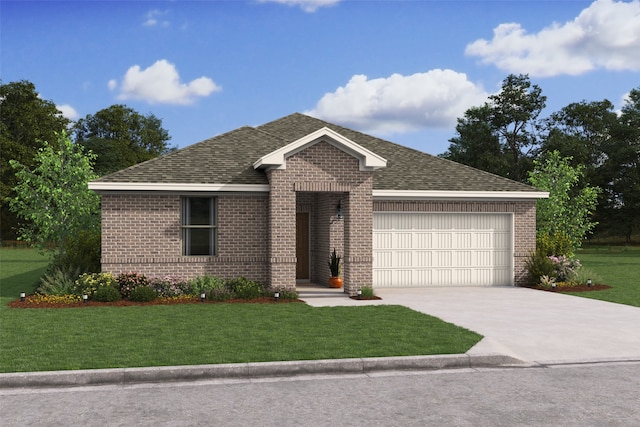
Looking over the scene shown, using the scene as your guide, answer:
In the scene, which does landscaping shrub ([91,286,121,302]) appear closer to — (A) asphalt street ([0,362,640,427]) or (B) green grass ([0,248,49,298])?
(B) green grass ([0,248,49,298])

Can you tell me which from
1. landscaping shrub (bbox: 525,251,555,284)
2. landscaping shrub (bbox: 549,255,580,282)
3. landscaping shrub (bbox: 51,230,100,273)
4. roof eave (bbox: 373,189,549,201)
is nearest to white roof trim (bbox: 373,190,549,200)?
roof eave (bbox: 373,189,549,201)

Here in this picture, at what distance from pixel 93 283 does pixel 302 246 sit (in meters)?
7.76

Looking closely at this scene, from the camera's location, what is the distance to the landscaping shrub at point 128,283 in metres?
17.3

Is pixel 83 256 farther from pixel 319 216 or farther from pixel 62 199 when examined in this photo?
pixel 62 199

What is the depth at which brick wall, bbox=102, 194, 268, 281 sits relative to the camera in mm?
18281

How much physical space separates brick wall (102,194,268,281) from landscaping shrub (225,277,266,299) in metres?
0.73

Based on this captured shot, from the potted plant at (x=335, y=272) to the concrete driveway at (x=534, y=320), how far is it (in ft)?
5.15

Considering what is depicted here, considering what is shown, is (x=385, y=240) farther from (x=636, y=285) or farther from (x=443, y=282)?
(x=636, y=285)

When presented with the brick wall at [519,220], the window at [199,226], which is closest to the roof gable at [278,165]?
the brick wall at [519,220]

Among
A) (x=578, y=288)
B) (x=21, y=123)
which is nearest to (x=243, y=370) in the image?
(x=578, y=288)

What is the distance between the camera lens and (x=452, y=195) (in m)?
20.9

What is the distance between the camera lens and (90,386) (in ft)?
27.3

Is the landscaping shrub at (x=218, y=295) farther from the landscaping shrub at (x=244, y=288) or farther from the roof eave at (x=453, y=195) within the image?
the roof eave at (x=453, y=195)

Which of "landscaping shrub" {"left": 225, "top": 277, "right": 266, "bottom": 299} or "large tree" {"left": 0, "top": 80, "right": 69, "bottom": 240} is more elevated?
"large tree" {"left": 0, "top": 80, "right": 69, "bottom": 240}
